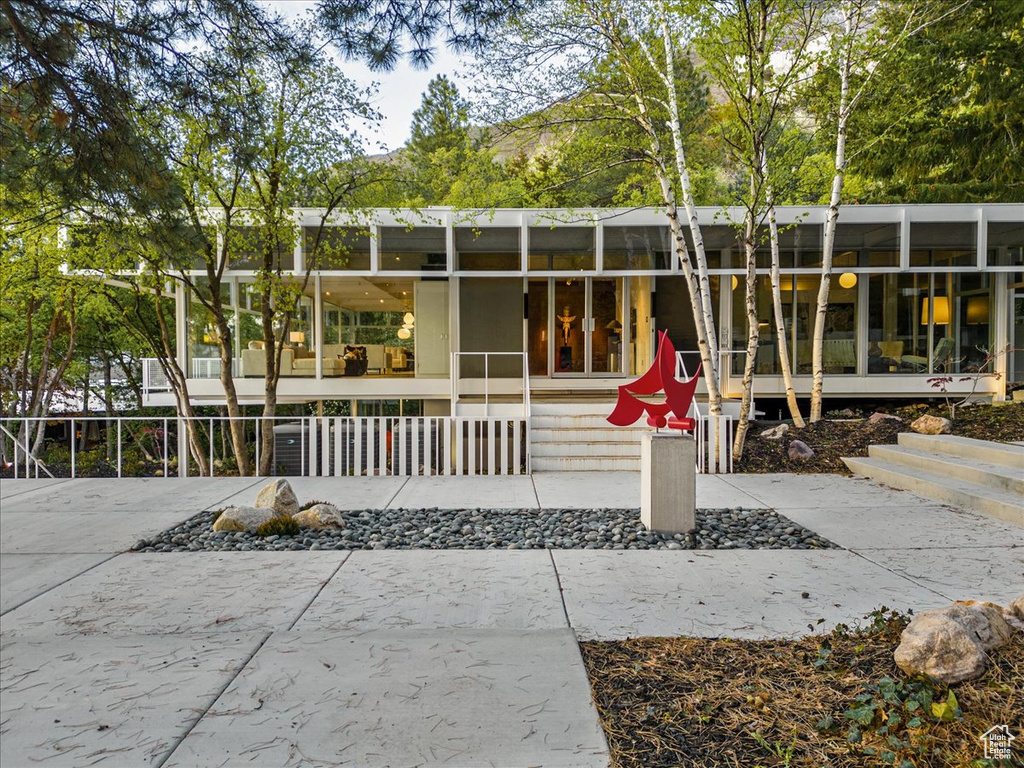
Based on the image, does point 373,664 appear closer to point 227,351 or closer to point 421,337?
point 227,351

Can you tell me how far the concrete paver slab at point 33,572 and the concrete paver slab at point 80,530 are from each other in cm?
17

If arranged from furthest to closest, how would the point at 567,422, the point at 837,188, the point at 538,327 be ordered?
the point at 538,327, the point at 837,188, the point at 567,422

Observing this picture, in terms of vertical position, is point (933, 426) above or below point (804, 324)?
below

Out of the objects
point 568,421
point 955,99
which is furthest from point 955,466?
point 955,99

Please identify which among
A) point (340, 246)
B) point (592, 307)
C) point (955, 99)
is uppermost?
point (955, 99)

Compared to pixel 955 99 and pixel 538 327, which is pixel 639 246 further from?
pixel 955 99

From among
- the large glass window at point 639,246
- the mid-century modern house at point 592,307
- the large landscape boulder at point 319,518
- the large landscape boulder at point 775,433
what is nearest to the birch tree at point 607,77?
the large landscape boulder at point 775,433

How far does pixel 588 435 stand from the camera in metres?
9.19

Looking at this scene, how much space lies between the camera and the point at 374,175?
1016 centimetres

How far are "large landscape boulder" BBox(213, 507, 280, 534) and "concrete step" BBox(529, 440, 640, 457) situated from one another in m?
4.15

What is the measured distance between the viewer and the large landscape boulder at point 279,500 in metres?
5.72

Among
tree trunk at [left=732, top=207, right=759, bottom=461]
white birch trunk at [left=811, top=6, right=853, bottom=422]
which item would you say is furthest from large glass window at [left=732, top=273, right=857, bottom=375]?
tree trunk at [left=732, top=207, right=759, bottom=461]

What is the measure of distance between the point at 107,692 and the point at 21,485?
652cm

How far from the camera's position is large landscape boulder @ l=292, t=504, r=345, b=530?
18.0ft
